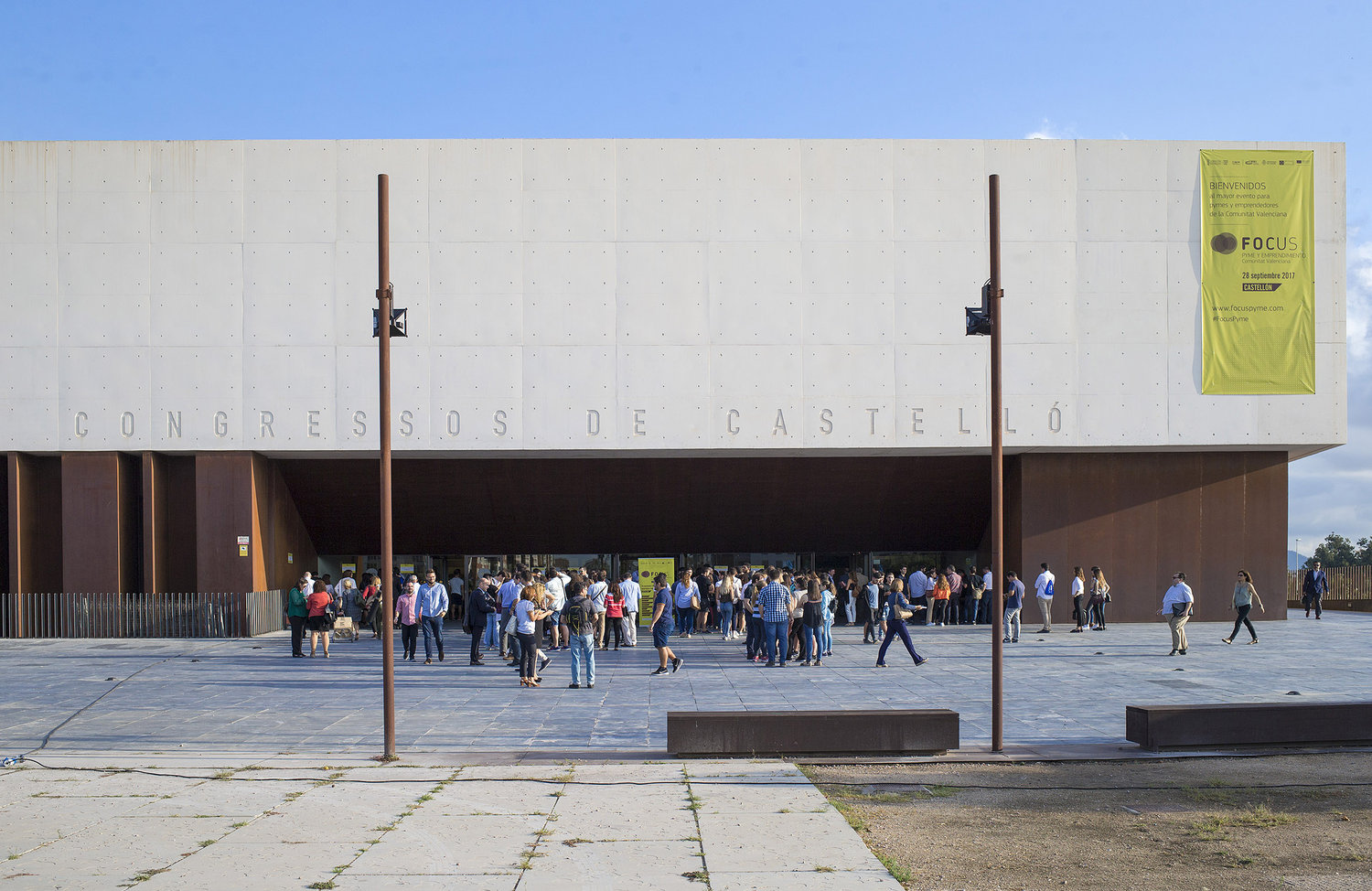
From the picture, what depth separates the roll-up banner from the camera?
2678 centimetres

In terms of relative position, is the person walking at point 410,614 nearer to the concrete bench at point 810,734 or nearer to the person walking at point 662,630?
the person walking at point 662,630

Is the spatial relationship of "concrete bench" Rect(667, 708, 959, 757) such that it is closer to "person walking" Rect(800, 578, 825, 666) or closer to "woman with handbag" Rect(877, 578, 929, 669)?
"woman with handbag" Rect(877, 578, 929, 669)

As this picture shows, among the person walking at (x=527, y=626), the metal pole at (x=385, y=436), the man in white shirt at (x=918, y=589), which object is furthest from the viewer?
the man in white shirt at (x=918, y=589)

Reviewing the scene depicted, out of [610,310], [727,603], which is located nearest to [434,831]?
[727,603]

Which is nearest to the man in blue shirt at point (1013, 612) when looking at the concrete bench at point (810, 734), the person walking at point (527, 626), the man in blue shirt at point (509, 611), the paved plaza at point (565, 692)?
the paved plaza at point (565, 692)

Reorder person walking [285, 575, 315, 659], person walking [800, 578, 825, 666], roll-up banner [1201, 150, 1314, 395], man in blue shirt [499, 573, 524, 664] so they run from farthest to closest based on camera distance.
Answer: roll-up banner [1201, 150, 1314, 395], person walking [285, 575, 315, 659], person walking [800, 578, 825, 666], man in blue shirt [499, 573, 524, 664]

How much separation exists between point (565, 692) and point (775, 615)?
4.25m

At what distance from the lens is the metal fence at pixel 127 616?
82.9ft

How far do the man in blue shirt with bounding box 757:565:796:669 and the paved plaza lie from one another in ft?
1.48

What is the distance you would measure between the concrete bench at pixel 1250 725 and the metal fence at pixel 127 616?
2160cm

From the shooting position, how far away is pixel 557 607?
63.2ft

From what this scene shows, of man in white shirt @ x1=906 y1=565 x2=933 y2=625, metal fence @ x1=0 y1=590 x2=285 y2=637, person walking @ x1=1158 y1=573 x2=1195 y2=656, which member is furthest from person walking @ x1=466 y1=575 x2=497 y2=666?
person walking @ x1=1158 y1=573 x2=1195 y2=656

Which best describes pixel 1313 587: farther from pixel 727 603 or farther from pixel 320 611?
pixel 320 611

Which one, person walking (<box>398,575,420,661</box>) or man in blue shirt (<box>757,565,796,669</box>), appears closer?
man in blue shirt (<box>757,565,796,669</box>)
